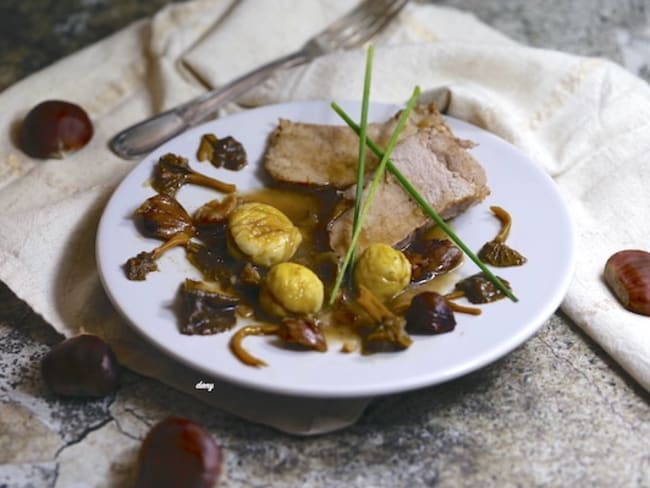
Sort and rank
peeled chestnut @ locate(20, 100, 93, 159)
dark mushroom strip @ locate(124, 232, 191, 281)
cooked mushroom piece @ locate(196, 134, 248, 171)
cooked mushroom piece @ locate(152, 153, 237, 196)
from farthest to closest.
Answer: peeled chestnut @ locate(20, 100, 93, 159) < cooked mushroom piece @ locate(196, 134, 248, 171) < cooked mushroom piece @ locate(152, 153, 237, 196) < dark mushroom strip @ locate(124, 232, 191, 281)

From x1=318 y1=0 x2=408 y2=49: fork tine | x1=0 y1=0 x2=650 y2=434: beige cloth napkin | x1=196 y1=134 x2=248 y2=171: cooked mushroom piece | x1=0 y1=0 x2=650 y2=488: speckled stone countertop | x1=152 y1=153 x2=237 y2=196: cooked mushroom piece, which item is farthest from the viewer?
x1=318 y1=0 x2=408 y2=49: fork tine

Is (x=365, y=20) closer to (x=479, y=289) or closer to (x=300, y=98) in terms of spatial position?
(x=300, y=98)

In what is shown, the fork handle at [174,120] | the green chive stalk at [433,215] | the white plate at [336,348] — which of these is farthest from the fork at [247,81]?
the green chive stalk at [433,215]

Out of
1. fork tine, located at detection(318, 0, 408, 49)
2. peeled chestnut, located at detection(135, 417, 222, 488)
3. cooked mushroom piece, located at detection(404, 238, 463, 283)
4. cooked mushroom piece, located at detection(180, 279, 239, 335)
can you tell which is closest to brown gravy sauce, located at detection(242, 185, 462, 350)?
cooked mushroom piece, located at detection(404, 238, 463, 283)

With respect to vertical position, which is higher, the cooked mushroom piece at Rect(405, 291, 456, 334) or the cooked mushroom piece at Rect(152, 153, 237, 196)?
the cooked mushroom piece at Rect(405, 291, 456, 334)

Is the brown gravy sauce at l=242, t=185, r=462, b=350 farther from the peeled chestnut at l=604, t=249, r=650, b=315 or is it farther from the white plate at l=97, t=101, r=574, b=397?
the peeled chestnut at l=604, t=249, r=650, b=315

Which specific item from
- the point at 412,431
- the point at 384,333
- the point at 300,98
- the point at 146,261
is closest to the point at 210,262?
the point at 146,261

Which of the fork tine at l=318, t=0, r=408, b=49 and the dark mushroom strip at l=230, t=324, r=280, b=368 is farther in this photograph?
the fork tine at l=318, t=0, r=408, b=49

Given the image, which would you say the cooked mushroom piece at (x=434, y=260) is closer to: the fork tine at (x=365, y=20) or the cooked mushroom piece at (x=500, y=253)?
the cooked mushroom piece at (x=500, y=253)
